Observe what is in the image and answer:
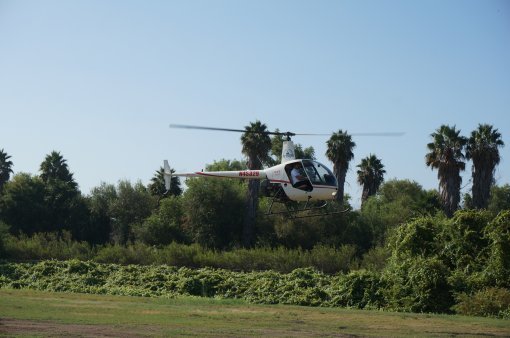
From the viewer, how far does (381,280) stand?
42.0 metres

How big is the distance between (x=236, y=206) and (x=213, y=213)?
2462 millimetres

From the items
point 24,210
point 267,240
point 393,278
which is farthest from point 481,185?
point 24,210

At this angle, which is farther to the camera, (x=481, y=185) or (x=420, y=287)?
(x=481, y=185)

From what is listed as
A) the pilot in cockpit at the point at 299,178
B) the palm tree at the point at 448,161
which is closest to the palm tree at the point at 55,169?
the palm tree at the point at 448,161

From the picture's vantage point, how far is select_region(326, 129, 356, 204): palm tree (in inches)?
2982

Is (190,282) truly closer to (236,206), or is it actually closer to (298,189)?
(298,189)

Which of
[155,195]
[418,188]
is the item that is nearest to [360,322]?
[155,195]

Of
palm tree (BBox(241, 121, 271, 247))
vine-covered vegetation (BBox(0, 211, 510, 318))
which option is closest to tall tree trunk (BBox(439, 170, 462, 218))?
vine-covered vegetation (BBox(0, 211, 510, 318))

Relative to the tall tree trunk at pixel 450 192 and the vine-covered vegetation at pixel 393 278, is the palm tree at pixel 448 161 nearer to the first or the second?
the tall tree trunk at pixel 450 192

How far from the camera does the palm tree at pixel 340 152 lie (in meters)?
75.8

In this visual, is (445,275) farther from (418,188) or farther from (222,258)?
(418,188)

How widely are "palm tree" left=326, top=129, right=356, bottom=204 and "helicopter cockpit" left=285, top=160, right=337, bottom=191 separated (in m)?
41.7

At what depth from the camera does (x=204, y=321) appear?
29.7m

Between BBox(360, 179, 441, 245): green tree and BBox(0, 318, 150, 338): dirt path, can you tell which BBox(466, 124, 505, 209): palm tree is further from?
BBox(0, 318, 150, 338): dirt path
